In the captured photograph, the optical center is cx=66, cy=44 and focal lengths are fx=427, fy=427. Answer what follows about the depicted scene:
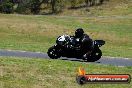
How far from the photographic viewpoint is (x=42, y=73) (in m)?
16.1

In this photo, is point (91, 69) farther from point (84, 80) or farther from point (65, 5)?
point (65, 5)

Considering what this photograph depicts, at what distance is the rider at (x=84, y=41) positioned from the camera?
22.3 m

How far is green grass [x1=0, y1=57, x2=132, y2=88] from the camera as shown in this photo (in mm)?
14898

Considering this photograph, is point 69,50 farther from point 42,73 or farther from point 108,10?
point 108,10

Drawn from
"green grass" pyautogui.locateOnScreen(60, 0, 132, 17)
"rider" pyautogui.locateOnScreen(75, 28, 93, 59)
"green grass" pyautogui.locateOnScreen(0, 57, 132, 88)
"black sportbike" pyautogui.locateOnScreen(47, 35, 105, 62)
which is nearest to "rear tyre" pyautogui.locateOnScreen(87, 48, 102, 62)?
"black sportbike" pyautogui.locateOnScreen(47, 35, 105, 62)

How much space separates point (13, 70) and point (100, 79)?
161 inches

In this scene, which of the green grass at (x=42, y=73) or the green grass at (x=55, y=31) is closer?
the green grass at (x=42, y=73)

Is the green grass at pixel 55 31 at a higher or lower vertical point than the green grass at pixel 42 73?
lower

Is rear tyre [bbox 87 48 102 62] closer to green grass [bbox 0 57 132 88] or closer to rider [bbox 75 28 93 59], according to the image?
rider [bbox 75 28 93 59]

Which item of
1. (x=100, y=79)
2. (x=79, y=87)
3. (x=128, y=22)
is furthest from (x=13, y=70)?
(x=128, y=22)

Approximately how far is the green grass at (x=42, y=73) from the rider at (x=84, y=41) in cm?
380

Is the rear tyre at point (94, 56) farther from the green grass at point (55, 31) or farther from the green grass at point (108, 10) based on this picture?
the green grass at point (108, 10)

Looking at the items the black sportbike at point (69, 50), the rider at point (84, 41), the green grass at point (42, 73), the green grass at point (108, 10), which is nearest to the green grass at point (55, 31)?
the green grass at point (108, 10)

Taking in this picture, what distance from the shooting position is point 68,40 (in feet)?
74.3
